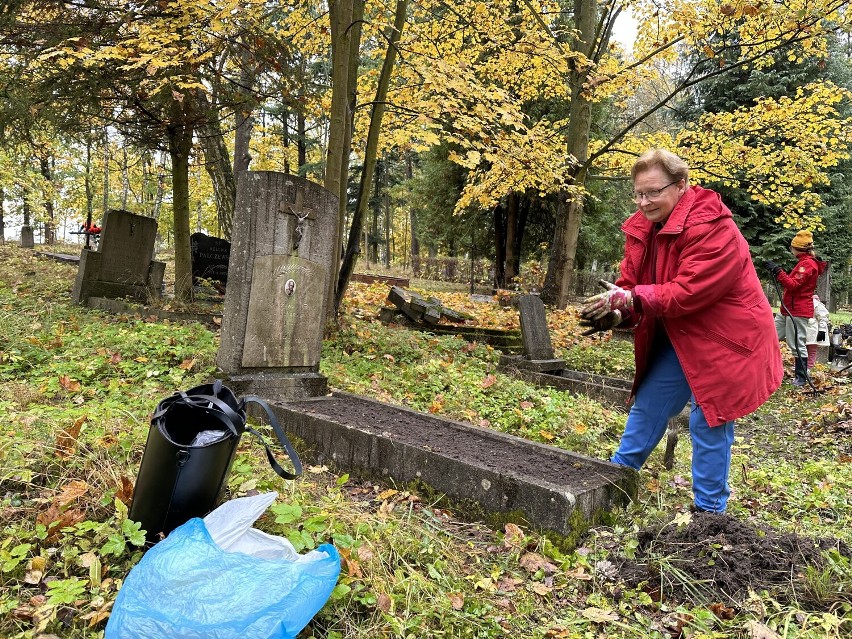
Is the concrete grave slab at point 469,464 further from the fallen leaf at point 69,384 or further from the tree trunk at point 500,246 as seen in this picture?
the tree trunk at point 500,246

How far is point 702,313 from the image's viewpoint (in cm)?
306

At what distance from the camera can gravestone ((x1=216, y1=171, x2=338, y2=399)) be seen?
5.02m

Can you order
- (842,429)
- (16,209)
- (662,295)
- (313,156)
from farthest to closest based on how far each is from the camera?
(16,209) < (313,156) < (842,429) < (662,295)

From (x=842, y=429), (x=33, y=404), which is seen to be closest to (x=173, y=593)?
(x=33, y=404)

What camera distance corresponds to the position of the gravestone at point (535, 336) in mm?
8445

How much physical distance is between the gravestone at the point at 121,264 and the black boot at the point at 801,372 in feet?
33.1

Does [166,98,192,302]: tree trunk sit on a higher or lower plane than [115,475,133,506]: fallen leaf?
higher

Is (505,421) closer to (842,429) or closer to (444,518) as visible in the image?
(444,518)

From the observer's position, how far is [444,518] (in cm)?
358

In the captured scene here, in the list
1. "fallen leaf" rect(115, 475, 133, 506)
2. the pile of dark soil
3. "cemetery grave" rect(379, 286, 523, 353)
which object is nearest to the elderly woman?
the pile of dark soil

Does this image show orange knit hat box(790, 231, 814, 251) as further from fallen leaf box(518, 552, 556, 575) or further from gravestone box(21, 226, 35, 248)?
gravestone box(21, 226, 35, 248)

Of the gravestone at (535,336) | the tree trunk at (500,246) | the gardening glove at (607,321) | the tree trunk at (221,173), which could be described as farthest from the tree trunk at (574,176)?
the gardening glove at (607,321)

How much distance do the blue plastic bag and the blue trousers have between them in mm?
2007

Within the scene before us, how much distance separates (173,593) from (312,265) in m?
3.73
